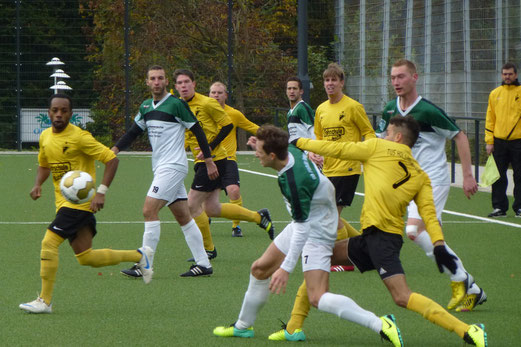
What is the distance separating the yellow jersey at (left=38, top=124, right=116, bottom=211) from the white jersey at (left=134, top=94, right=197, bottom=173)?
1.36 m

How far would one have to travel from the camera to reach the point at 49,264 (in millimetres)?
7324

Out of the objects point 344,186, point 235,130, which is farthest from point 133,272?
point 235,130

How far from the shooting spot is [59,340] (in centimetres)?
651

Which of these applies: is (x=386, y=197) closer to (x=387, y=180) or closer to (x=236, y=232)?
(x=387, y=180)

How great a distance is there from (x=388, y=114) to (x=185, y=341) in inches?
115

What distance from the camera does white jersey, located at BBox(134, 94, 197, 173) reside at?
893 cm

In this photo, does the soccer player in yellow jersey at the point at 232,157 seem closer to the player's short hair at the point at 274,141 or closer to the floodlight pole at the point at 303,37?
the player's short hair at the point at 274,141

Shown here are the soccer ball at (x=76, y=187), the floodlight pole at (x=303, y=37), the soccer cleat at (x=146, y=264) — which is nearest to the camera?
the soccer ball at (x=76, y=187)

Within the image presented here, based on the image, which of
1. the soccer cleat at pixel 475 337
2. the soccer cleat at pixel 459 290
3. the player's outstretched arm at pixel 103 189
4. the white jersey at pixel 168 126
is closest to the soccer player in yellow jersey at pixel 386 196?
the soccer cleat at pixel 475 337

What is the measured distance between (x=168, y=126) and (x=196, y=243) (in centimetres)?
119

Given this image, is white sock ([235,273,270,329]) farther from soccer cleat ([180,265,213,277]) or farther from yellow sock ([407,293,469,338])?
soccer cleat ([180,265,213,277])

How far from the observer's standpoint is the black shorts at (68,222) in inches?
292

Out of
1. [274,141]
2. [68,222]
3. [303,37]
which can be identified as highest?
[303,37]

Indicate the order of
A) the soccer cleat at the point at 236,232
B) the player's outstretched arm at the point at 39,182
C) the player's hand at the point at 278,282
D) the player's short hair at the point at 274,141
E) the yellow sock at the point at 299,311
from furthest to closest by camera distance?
1. the soccer cleat at the point at 236,232
2. the player's outstretched arm at the point at 39,182
3. the yellow sock at the point at 299,311
4. the player's short hair at the point at 274,141
5. the player's hand at the point at 278,282
